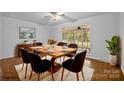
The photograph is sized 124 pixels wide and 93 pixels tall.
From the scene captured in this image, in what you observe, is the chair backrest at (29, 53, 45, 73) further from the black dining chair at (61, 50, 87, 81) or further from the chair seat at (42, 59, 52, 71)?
the black dining chair at (61, 50, 87, 81)

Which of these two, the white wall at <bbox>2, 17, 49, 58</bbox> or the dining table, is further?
the dining table

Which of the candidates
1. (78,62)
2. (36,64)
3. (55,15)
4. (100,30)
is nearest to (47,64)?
(36,64)

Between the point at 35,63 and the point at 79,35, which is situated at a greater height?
the point at 79,35

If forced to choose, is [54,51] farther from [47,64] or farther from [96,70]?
[96,70]

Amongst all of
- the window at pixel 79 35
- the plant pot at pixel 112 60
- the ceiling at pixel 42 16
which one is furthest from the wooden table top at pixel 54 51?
the plant pot at pixel 112 60

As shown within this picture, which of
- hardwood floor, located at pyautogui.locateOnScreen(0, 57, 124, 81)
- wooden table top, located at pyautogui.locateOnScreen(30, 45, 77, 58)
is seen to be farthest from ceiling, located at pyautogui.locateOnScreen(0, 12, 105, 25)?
hardwood floor, located at pyautogui.locateOnScreen(0, 57, 124, 81)

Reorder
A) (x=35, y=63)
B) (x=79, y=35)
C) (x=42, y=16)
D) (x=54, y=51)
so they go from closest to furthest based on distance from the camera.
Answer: (x=42, y=16), (x=79, y=35), (x=35, y=63), (x=54, y=51)
